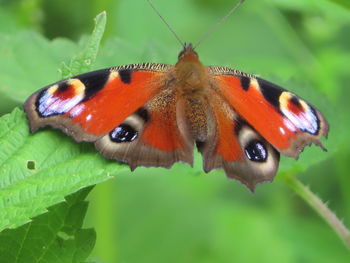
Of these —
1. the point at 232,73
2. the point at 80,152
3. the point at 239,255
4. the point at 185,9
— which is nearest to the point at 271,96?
the point at 232,73

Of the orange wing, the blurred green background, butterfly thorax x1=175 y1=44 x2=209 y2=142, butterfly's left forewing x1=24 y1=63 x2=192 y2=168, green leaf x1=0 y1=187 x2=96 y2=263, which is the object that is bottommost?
the blurred green background

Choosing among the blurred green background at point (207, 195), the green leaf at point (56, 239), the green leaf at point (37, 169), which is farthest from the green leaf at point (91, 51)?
the blurred green background at point (207, 195)

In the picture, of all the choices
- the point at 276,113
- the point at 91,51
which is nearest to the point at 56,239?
the point at 91,51

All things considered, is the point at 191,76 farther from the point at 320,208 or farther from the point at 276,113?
the point at 320,208

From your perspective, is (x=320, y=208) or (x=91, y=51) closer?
(x=91, y=51)

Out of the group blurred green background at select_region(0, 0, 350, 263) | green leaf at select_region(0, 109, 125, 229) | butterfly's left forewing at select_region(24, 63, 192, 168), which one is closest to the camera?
green leaf at select_region(0, 109, 125, 229)

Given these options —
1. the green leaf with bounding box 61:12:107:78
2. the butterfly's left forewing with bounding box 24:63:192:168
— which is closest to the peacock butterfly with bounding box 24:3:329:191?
the butterfly's left forewing with bounding box 24:63:192:168

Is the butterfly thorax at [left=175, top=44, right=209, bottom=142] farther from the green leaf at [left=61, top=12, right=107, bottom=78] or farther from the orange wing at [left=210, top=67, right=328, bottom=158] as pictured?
the green leaf at [left=61, top=12, right=107, bottom=78]
